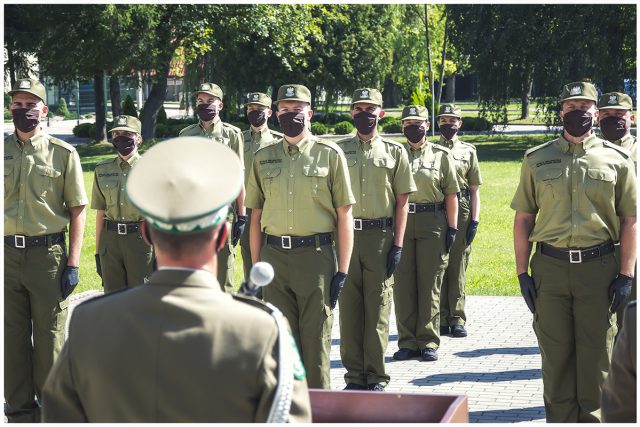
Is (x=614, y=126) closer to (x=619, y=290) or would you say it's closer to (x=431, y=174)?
(x=619, y=290)

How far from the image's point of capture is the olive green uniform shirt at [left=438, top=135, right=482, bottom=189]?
10.9 meters

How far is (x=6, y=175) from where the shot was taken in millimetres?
7559

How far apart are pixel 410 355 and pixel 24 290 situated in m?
3.90

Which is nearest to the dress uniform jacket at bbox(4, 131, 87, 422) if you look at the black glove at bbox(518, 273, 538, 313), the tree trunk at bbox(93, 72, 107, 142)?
the black glove at bbox(518, 273, 538, 313)

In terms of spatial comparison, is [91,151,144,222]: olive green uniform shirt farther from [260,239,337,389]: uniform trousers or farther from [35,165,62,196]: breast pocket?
[260,239,337,389]: uniform trousers

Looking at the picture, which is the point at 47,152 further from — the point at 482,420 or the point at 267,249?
the point at 482,420

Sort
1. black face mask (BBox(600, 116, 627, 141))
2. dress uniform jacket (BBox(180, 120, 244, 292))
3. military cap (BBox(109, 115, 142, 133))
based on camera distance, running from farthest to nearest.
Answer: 1. dress uniform jacket (BBox(180, 120, 244, 292))
2. military cap (BBox(109, 115, 142, 133))
3. black face mask (BBox(600, 116, 627, 141))

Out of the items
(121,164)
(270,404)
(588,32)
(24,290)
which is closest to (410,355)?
(121,164)

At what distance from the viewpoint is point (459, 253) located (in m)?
10.9

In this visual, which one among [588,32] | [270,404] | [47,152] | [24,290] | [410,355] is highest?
[588,32]

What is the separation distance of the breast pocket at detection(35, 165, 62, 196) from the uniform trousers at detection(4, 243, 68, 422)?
0.43 metres

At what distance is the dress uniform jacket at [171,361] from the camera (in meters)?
3.09

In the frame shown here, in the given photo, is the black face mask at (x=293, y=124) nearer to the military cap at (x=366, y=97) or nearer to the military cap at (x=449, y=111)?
the military cap at (x=366, y=97)

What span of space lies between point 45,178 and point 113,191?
1.43 metres
